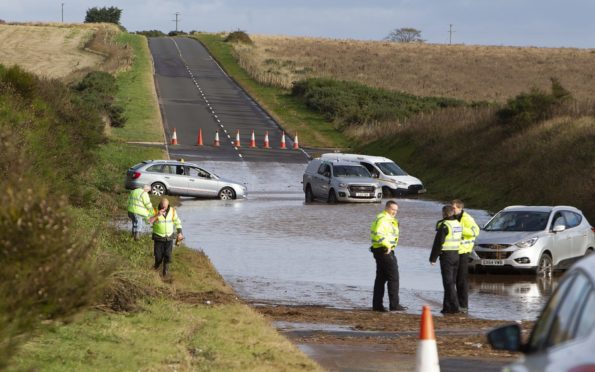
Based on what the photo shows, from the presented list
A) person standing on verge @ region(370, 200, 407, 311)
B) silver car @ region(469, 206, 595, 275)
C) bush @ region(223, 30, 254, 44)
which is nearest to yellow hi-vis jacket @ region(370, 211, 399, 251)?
person standing on verge @ region(370, 200, 407, 311)

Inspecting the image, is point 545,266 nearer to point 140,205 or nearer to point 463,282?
point 463,282

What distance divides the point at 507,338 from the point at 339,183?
3866cm

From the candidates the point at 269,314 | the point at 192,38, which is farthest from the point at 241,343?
the point at 192,38

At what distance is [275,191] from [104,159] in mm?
6768

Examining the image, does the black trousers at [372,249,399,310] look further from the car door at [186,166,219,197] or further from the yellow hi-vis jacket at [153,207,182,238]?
the car door at [186,166,219,197]

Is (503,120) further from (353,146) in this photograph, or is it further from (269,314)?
(269,314)

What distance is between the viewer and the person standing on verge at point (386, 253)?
19984 millimetres

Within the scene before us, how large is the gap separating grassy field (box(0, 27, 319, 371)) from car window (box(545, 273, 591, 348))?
4122mm

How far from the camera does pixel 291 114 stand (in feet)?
252

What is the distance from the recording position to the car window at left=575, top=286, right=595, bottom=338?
562cm

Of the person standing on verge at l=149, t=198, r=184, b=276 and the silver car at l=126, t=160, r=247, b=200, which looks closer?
the person standing on verge at l=149, t=198, r=184, b=276

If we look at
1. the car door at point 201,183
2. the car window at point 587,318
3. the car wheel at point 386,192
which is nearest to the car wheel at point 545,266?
the car window at point 587,318

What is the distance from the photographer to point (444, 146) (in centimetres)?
5322

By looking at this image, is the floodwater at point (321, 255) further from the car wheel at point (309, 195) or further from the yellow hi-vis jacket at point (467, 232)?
the yellow hi-vis jacket at point (467, 232)
